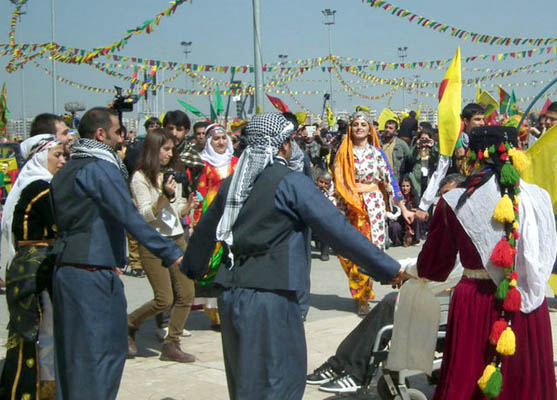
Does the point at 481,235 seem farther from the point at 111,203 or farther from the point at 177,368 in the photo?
the point at 177,368

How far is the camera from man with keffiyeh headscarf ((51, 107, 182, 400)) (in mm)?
3883

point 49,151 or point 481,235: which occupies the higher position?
point 49,151

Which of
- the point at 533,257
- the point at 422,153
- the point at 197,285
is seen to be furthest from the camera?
the point at 422,153

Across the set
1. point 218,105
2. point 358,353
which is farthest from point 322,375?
point 218,105

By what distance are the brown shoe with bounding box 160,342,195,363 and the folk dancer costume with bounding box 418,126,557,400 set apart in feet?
8.60

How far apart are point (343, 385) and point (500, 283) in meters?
1.73

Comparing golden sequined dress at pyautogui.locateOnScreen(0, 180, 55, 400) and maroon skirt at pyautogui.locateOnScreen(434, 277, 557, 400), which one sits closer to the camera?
maroon skirt at pyautogui.locateOnScreen(434, 277, 557, 400)

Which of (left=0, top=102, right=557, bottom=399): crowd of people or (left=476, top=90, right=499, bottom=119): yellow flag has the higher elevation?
(left=476, top=90, right=499, bottom=119): yellow flag

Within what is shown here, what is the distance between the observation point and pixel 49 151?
15.3 ft

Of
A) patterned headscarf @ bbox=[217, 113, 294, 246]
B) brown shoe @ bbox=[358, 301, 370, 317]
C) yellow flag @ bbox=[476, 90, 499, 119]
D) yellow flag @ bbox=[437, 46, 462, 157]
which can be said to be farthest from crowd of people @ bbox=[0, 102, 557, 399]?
yellow flag @ bbox=[476, 90, 499, 119]

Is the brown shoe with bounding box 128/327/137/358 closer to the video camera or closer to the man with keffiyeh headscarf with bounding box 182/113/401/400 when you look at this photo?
the man with keffiyeh headscarf with bounding box 182/113/401/400

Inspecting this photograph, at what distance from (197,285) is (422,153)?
6.74m

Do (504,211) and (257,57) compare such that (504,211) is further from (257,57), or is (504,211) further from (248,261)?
(257,57)

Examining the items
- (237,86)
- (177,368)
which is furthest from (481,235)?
(237,86)
